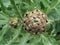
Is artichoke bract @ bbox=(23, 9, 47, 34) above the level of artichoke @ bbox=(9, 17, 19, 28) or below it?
below

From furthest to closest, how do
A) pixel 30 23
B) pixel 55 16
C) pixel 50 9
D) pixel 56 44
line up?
pixel 55 16, pixel 56 44, pixel 50 9, pixel 30 23

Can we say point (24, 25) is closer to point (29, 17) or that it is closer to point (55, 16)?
point (29, 17)

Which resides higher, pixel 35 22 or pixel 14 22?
pixel 14 22

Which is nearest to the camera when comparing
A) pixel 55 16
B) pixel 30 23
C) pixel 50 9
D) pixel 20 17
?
pixel 30 23

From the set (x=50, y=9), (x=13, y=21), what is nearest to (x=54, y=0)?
(x=50, y=9)

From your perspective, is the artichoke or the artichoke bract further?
the artichoke

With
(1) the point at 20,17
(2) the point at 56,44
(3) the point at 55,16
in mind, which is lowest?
(2) the point at 56,44

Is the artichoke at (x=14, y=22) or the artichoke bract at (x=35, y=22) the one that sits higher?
the artichoke at (x=14, y=22)

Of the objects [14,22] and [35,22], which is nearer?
[35,22]
